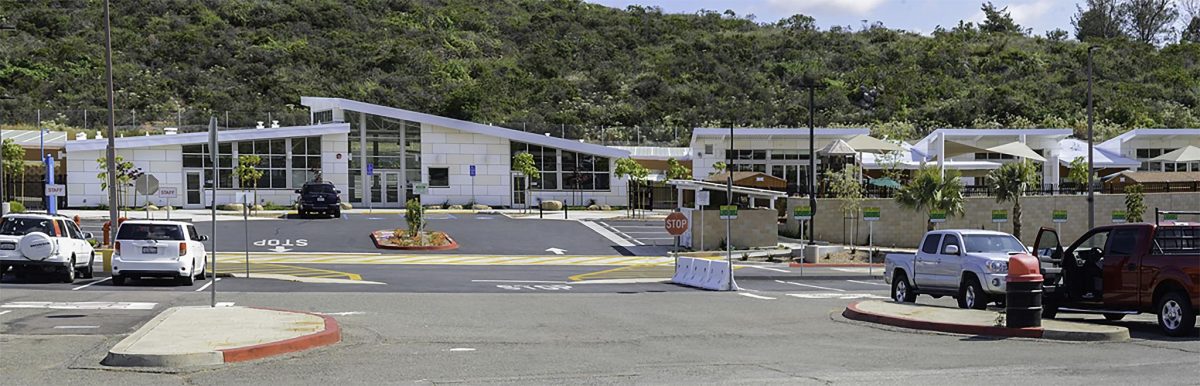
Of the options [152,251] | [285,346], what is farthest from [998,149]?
[285,346]

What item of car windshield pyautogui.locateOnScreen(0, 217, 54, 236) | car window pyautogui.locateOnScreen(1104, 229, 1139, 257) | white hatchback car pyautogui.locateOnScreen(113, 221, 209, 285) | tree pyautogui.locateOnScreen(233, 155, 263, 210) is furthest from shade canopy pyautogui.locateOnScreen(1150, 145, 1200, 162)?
car windshield pyautogui.locateOnScreen(0, 217, 54, 236)

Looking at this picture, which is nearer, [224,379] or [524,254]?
[224,379]

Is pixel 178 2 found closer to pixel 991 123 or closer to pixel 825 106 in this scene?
pixel 825 106

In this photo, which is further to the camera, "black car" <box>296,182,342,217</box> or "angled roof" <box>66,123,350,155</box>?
"angled roof" <box>66,123,350,155</box>

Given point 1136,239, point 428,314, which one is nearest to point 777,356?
point 1136,239

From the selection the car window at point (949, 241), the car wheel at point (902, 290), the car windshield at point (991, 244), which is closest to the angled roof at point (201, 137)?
the car wheel at point (902, 290)

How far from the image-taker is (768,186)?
60250 millimetres

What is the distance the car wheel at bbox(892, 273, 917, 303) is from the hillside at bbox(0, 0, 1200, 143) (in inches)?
2110

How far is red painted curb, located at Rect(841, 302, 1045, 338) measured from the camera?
16.5 m

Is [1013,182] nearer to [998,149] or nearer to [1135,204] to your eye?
[1135,204]

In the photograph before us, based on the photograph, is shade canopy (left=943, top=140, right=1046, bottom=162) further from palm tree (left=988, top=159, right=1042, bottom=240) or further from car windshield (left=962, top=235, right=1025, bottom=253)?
car windshield (left=962, top=235, right=1025, bottom=253)

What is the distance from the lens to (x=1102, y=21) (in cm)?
14650

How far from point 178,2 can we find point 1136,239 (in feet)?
418

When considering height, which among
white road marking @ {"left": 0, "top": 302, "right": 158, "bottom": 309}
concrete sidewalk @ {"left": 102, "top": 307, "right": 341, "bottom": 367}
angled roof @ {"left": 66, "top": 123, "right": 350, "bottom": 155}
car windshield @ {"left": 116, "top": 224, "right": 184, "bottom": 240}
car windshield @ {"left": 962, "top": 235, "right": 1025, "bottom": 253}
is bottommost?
white road marking @ {"left": 0, "top": 302, "right": 158, "bottom": 309}
